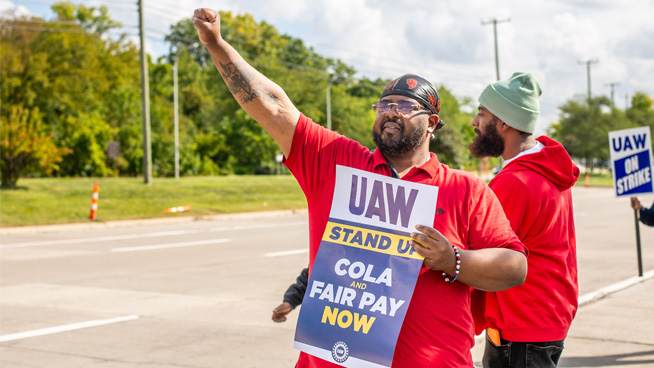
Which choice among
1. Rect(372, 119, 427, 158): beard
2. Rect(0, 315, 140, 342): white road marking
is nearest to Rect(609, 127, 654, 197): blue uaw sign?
Rect(0, 315, 140, 342): white road marking

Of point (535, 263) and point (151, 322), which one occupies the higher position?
point (535, 263)

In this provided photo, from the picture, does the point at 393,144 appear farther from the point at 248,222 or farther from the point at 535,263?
the point at 248,222

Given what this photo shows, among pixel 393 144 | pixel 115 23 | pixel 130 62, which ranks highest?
pixel 115 23

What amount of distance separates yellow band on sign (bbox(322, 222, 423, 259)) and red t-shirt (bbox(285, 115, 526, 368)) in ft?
0.25

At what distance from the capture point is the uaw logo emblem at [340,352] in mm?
2484

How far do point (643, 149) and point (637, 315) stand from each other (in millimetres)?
2701

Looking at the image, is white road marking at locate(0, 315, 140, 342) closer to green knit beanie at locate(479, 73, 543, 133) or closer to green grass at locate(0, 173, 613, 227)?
green knit beanie at locate(479, 73, 543, 133)

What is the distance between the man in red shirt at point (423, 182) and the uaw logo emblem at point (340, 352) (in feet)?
0.27

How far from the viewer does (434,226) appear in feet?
8.43

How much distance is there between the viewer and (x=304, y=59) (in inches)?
3561

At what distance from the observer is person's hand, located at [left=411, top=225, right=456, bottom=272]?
2.44 meters

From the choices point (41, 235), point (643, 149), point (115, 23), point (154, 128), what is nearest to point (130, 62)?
point (154, 128)

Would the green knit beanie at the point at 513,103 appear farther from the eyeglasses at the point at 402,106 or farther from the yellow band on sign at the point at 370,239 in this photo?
the yellow band on sign at the point at 370,239

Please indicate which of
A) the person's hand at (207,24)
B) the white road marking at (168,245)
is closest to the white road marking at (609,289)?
the person's hand at (207,24)
